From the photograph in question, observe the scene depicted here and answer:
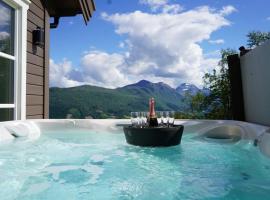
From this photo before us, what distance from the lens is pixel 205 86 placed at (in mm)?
7629

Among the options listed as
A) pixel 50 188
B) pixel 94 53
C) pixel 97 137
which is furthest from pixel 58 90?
pixel 50 188

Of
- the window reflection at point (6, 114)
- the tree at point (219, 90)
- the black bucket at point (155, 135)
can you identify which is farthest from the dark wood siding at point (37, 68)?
the tree at point (219, 90)

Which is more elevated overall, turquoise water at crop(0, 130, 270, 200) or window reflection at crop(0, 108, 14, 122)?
window reflection at crop(0, 108, 14, 122)

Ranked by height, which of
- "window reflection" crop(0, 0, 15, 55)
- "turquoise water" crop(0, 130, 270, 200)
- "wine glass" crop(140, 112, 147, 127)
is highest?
"window reflection" crop(0, 0, 15, 55)

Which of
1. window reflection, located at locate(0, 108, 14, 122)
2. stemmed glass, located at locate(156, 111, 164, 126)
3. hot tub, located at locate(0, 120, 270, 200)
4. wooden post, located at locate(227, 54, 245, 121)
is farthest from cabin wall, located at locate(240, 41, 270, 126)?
window reflection, located at locate(0, 108, 14, 122)

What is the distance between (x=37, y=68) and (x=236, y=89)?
10.8ft

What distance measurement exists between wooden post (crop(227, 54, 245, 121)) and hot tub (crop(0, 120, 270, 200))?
2.85 feet

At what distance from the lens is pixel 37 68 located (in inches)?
223

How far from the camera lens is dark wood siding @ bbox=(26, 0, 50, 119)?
532 centimetres

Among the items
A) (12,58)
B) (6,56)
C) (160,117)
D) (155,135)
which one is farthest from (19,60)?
(155,135)

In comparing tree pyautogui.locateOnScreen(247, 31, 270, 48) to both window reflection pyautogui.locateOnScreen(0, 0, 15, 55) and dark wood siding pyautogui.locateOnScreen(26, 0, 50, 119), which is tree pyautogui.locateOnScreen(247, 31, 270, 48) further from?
window reflection pyautogui.locateOnScreen(0, 0, 15, 55)

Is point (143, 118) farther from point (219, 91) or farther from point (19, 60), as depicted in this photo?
point (219, 91)

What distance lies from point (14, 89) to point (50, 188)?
11.0 ft

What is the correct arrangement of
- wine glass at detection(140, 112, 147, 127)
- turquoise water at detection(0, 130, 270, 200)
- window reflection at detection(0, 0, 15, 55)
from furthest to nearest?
window reflection at detection(0, 0, 15, 55) < wine glass at detection(140, 112, 147, 127) < turquoise water at detection(0, 130, 270, 200)
